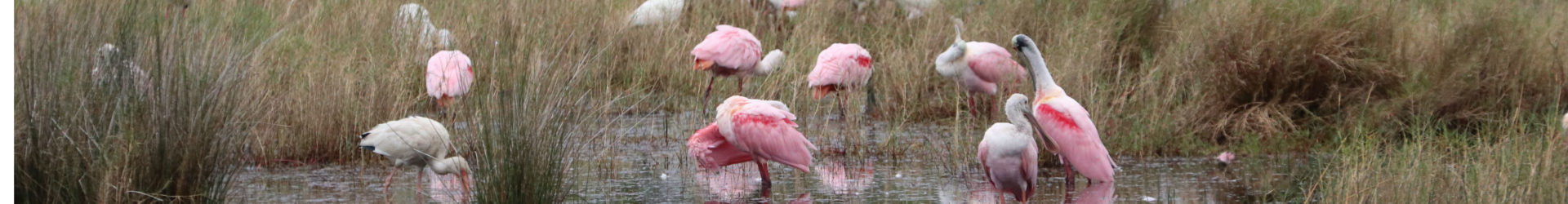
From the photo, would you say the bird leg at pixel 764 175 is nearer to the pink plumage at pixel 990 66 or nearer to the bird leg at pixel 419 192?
the bird leg at pixel 419 192

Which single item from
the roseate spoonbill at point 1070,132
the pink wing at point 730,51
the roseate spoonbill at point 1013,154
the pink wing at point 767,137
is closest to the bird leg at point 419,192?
the pink wing at point 767,137

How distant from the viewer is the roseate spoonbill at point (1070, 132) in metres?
5.12

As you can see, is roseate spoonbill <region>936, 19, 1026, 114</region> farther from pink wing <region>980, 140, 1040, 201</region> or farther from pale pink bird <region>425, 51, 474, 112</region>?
pink wing <region>980, 140, 1040, 201</region>

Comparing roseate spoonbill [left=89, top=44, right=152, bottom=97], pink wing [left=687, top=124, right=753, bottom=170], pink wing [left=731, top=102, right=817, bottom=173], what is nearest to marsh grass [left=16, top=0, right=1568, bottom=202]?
roseate spoonbill [left=89, top=44, right=152, bottom=97]

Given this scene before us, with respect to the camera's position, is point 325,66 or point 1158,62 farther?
point 1158,62

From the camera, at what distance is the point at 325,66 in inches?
267

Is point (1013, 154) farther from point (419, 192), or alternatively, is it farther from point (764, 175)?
point (419, 192)

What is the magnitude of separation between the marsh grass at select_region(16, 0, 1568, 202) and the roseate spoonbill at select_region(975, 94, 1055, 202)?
0.73 meters

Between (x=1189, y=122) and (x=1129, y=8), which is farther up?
(x=1129, y=8)

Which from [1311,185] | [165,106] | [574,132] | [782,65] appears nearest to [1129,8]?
[782,65]

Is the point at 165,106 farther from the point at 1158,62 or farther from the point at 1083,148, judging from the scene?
the point at 1158,62

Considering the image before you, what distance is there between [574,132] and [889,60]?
12.8 ft

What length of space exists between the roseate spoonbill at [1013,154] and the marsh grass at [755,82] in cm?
73

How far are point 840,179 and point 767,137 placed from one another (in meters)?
0.36
